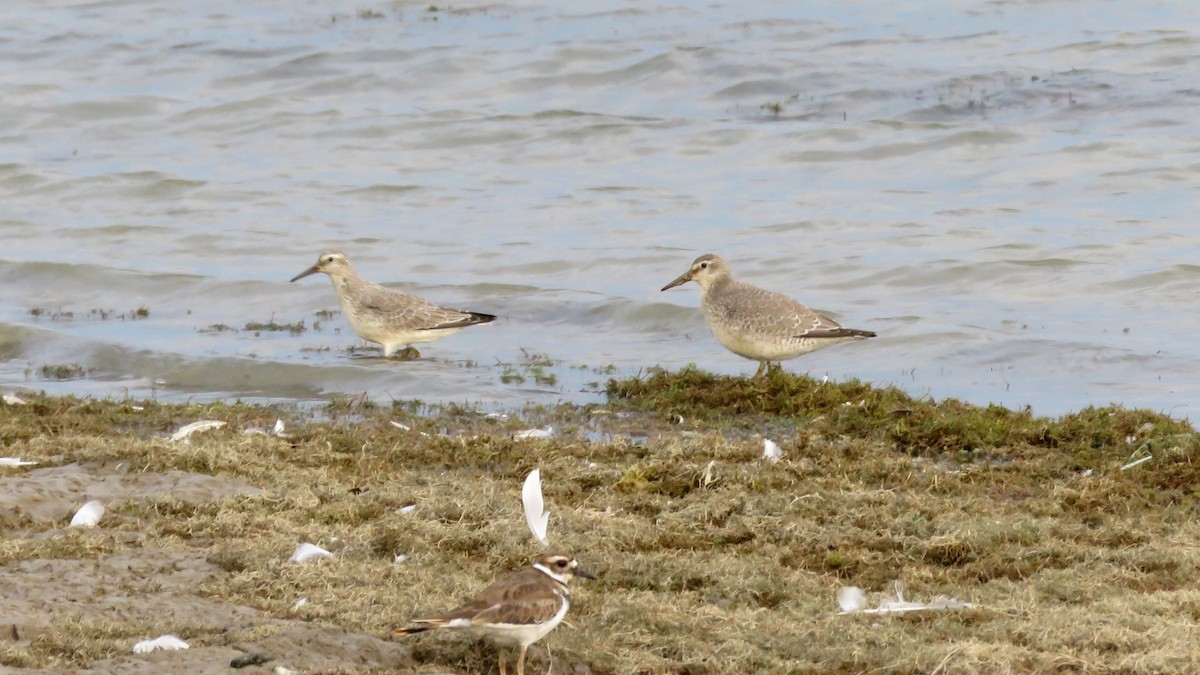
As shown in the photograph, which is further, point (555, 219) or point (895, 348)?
point (555, 219)

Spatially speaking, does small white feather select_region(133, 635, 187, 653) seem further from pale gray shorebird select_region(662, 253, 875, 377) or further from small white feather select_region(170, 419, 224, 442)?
pale gray shorebird select_region(662, 253, 875, 377)

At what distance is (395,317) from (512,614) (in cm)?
772

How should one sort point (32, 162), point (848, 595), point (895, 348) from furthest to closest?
point (32, 162)
point (895, 348)
point (848, 595)

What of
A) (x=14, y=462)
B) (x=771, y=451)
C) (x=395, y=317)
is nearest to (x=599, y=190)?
(x=395, y=317)

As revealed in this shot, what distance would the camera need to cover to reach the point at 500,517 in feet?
23.6

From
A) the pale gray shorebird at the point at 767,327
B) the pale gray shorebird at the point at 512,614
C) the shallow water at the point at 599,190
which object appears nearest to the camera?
the pale gray shorebird at the point at 512,614

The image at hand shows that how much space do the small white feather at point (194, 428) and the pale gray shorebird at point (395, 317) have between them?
3.43 m

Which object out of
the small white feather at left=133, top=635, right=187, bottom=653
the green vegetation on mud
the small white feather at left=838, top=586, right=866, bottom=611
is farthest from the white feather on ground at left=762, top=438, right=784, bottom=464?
the small white feather at left=133, top=635, right=187, bottom=653

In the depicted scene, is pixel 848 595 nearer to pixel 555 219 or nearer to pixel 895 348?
pixel 895 348

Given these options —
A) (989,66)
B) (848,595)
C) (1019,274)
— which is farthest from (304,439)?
(989,66)

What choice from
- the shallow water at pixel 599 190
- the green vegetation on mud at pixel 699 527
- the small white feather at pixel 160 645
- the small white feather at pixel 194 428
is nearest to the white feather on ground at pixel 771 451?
the green vegetation on mud at pixel 699 527

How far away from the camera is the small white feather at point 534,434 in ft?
29.7

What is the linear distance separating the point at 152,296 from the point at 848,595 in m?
10.7

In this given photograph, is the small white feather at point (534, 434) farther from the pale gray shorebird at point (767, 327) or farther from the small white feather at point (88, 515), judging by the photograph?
the small white feather at point (88, 515)
